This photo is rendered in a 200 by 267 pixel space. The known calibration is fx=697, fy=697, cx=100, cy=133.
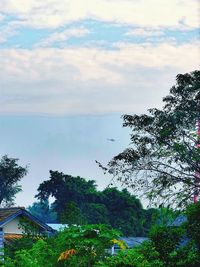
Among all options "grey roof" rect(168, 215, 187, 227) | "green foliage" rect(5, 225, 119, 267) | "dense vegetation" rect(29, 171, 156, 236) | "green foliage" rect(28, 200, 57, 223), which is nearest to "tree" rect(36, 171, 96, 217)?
"dense vegetation" rect(29, 171, 156, 236)

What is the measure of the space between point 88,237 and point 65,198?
200 ft

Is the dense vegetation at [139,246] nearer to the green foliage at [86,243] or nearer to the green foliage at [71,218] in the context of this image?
the green foliage at [86,243]

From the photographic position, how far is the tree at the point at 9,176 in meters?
77.4

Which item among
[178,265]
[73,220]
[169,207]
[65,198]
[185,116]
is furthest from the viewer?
[65,198]

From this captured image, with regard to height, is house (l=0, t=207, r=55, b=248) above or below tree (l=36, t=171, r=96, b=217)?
below

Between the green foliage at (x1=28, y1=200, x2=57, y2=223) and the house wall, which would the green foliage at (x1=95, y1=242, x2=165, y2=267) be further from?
the green foliage at (x1=28, y1=200, x2=57, y2=223)

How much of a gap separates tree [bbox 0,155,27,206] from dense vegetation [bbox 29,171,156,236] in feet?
9.67

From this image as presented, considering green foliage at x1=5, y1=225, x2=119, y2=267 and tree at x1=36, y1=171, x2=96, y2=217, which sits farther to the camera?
tree at x1=36, y1=171, x2=96, y2=217

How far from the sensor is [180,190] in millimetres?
35438

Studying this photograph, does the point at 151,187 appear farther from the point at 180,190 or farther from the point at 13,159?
the point at 13,159

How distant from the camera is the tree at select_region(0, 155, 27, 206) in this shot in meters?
77.4

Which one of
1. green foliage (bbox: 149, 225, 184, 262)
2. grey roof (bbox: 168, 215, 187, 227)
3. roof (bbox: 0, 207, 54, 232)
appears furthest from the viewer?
roof (bbox: 0, 207, 54, 232)

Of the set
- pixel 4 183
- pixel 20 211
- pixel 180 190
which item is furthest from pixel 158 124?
pixel 4 183

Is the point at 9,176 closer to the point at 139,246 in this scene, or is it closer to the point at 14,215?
the point at 14,215
